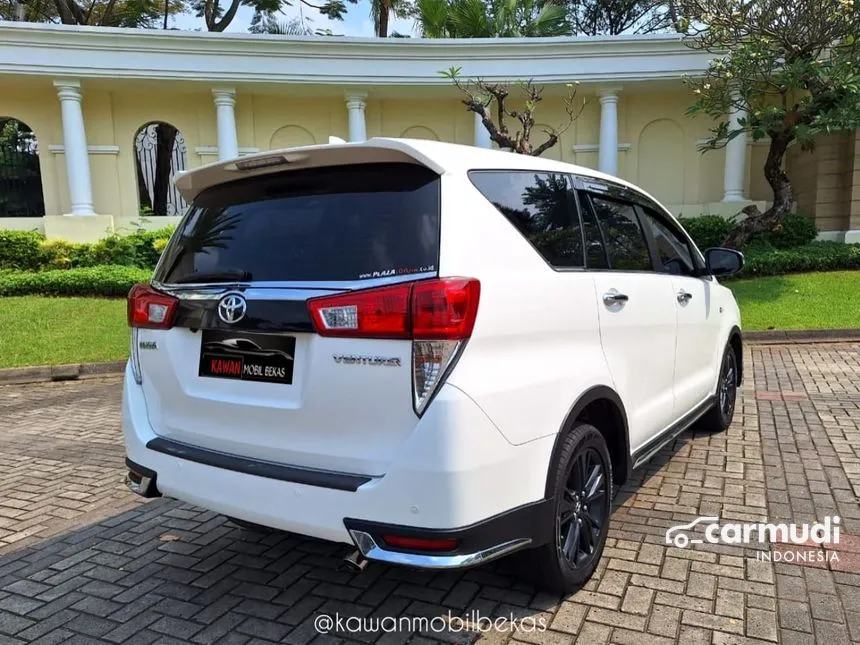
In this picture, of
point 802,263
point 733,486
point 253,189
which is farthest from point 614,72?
point 253,189

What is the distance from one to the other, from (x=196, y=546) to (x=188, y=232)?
1.68 m

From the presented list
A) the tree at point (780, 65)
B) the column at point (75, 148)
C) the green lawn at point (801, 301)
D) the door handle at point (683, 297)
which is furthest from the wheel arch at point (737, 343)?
the column at point (75, 148)

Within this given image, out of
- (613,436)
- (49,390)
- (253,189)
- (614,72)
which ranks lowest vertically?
(49,390)

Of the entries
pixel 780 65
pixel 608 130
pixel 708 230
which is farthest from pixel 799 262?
pixel 608 130

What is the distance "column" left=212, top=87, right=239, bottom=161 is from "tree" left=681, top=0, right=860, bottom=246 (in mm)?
10889

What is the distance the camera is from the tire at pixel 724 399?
196 inches

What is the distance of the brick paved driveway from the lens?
8.62 ft

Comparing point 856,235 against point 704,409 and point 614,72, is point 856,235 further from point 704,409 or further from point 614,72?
point 704,409

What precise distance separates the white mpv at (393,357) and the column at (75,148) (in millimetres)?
15154

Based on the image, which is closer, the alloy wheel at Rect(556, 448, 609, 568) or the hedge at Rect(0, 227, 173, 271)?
the alloy wheel at Rect(556, 448, 609, 568)

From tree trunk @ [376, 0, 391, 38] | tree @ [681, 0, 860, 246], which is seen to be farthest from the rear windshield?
tree trunk @ [376, 0, 391, 38]

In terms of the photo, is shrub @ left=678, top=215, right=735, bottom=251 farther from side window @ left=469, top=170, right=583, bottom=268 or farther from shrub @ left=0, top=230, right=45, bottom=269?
shrub @ left=0, top=230, right=45, bottom=269

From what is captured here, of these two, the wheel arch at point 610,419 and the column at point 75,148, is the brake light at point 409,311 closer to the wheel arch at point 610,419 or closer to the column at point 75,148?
the wheel arch at point 610,419

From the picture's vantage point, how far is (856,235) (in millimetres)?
15516
